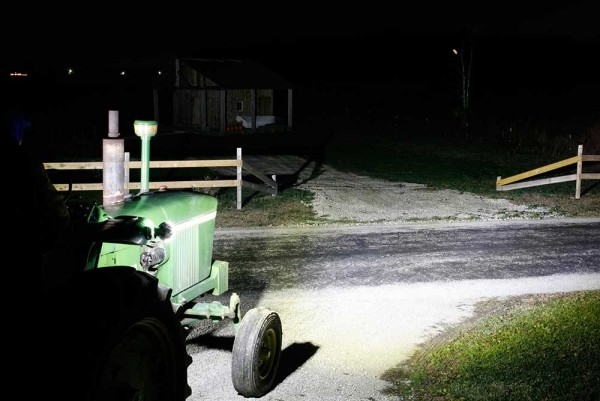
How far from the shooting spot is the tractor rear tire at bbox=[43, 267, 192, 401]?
11.3ft

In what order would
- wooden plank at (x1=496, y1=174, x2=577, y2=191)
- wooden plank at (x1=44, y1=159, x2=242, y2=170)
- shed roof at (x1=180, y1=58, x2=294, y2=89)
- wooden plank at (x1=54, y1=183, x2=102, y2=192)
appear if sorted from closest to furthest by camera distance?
wooden plank at (x1=44, y1=159, x2=242, y2=170)
wooden plank at (x1=54, y1=183, x2=102, y2=192)
wooden plank at (x1=496, y1=174, x2=577, y2=191)
shed roof at (x1=180, y1=58, x2=294, y2=89)

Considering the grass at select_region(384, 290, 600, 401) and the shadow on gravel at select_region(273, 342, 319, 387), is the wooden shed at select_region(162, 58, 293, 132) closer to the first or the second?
the grass at select_region(384, 290, 600, 401)

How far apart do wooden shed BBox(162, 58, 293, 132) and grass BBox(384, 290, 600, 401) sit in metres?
32.9

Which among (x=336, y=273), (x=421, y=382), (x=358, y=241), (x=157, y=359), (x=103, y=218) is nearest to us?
(x=157, y=359)

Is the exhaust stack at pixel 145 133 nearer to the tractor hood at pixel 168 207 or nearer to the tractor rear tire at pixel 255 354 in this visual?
the tractor hood at pixel 168 207

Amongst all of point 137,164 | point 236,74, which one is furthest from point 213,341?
point 236,74

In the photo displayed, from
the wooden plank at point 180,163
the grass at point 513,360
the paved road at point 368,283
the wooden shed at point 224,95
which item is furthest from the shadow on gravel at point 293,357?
the wooden shed at point 224,95

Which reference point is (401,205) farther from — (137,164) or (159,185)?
(137,164)

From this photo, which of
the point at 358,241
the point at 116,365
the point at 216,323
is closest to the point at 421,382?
the point at 216,323

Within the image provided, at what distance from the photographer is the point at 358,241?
480 inches

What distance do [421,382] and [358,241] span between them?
6053 millimetres

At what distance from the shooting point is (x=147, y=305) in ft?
13.3

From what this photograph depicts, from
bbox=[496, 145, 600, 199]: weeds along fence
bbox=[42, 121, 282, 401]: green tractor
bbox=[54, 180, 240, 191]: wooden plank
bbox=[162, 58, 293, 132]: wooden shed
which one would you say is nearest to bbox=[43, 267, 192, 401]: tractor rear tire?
bbox=[42, 121, 282, 401]: green tractor

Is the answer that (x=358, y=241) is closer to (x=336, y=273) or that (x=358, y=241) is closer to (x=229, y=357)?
(x=336, y=273)
